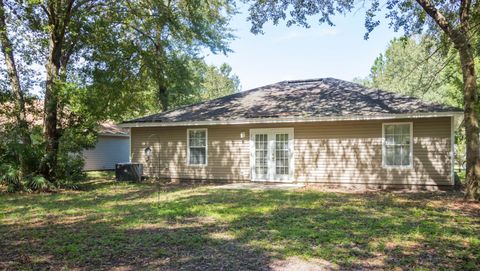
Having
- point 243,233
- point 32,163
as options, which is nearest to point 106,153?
point 32,163

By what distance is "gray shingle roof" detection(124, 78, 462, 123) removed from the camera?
463 inches

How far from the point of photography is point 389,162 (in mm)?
11781

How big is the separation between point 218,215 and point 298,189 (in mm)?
4656

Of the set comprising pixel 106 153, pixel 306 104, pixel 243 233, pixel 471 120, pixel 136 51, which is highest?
pixel 136 51

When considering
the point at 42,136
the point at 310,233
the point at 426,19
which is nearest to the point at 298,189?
the point at 310,233

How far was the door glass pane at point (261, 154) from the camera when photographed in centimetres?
1341

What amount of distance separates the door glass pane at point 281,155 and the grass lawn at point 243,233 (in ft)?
10.4

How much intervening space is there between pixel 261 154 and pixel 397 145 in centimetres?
451

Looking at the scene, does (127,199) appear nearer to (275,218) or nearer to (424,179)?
(275,218)

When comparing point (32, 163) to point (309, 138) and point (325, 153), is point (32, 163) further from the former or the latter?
point (325, 153)

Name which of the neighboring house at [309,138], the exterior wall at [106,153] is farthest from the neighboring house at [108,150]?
the neighboring house at [309,138]

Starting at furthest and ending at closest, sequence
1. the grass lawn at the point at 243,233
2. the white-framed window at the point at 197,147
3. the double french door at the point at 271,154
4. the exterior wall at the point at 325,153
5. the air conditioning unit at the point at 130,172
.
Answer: the air conditioning unit at the point at 130,172 < the white-framed window at the point at 197,147 < the double french door at the point at 271,154 < the exterior wall at the point at 325,153 < the grass lawn at the point at 243,233

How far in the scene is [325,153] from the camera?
41.3 feet

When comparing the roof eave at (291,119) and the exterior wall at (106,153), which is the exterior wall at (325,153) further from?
the exterior wall at (106,153)
